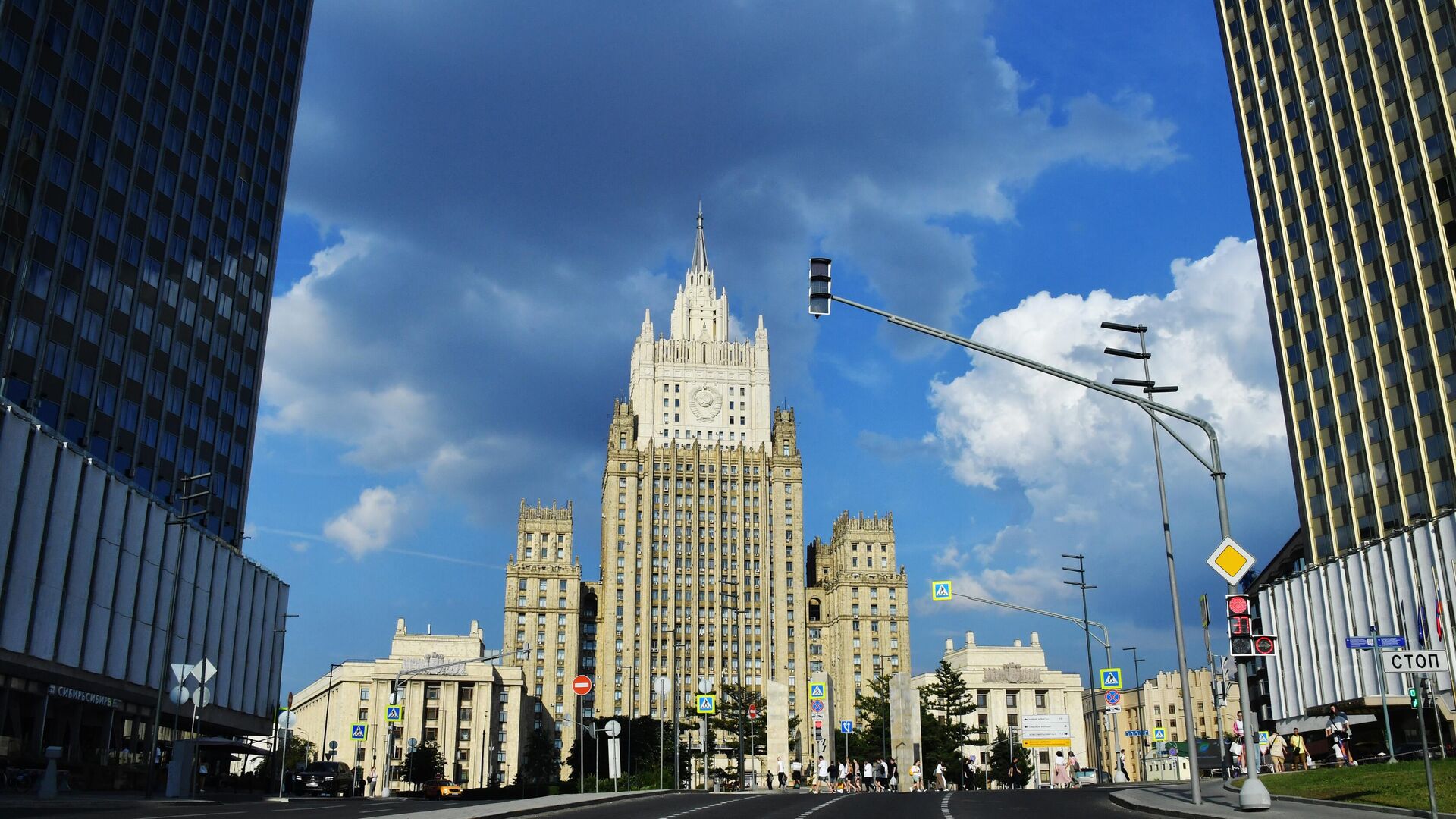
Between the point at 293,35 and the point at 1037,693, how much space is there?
13118 cm

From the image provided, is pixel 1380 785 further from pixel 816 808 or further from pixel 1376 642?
pixel 816 808

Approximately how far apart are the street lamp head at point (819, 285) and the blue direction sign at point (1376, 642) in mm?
10918

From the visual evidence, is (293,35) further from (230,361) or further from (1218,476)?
(1218,476)

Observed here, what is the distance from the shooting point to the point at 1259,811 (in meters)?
22.9

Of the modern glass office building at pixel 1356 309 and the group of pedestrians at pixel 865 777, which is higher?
the modern glass office building at pixel 1356 309

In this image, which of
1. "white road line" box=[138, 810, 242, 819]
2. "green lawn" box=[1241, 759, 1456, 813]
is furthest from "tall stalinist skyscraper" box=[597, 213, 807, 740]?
"white road line" box=[138, 810, 242, 819]

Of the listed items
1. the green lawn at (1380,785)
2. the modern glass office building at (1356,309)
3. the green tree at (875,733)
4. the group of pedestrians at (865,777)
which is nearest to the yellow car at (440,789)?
the group of pedestrians at (865,777)

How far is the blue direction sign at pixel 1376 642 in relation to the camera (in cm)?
2147

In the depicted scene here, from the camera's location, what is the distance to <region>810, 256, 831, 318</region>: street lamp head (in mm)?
20812

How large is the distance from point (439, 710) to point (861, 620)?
219ft

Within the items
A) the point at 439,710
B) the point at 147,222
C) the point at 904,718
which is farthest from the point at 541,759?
the point at 147,222

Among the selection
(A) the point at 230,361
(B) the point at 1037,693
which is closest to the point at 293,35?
(A) the point at 230,361

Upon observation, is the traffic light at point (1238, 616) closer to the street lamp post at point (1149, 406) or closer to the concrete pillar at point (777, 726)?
the street lamp post at point (1149, 406)

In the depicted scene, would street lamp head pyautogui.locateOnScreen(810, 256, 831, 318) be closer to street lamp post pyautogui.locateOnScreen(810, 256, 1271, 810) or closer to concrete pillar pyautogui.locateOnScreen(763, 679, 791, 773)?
street lamp post pyautogui.locateOnScreen(810, 256, 1271, 810)
